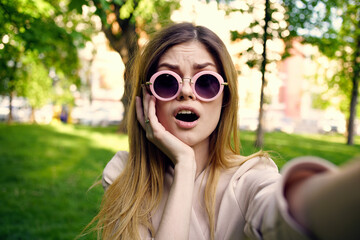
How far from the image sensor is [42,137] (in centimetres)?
1138

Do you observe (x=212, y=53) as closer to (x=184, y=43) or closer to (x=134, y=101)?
(x=184, y=43)

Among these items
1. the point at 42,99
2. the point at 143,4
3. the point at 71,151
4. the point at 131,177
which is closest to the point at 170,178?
the point at 131,177

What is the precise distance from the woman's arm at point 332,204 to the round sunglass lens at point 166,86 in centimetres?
96

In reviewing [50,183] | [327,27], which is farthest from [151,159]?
[327,27]

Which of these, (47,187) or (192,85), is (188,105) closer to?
(192,85)

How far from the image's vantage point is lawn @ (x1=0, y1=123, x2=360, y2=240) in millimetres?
4188

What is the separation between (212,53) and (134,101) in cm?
62

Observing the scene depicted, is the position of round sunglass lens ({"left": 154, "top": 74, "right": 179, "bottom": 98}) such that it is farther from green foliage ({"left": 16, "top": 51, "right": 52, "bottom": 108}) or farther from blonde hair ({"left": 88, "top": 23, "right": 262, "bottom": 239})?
green foliage ({"left": 16, "top": 51, "right": 52, "bottom": 108})

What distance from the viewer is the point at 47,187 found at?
5.92 metres

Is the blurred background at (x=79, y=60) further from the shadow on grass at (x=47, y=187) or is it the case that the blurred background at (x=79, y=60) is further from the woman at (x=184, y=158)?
the woman at (x=184, y=158)

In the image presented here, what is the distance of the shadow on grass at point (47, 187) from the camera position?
13.8 feet

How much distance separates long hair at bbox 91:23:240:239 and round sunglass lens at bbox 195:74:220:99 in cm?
15

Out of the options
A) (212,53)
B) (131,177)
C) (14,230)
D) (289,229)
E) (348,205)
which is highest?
(212,53)

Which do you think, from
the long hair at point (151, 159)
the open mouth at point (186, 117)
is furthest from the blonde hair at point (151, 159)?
the open mouth at point (186, 117)
